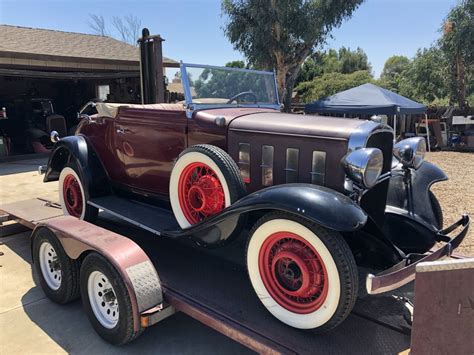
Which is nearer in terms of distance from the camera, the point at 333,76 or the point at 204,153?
the point at 204,153

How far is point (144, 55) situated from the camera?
16.6 ft

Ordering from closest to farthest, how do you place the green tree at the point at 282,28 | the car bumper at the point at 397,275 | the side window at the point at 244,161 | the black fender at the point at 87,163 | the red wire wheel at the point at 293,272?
the car bumper at the point at 397,275
the red wire wheel at the point at 293,272
the side window at the point at 244,161
the black fender at the point at 87,163
the green tree at the point at 282,28

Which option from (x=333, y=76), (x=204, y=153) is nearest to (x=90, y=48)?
(x=204, y=153)

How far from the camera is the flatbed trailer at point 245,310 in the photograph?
6.83 feet

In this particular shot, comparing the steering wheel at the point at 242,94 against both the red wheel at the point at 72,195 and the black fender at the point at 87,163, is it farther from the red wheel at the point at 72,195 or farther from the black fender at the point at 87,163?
the red wheel at the point at 72,195

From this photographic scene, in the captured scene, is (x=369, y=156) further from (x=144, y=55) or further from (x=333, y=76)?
(x=333, y=76)

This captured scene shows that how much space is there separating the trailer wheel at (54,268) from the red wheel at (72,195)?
89 cm

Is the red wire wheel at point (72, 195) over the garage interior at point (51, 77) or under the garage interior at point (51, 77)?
under

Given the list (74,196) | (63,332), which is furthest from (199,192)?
(74,196)

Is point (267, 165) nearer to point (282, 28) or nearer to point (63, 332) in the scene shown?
point (63, 332)

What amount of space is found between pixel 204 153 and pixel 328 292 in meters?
1.27

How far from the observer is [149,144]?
3.61 meters

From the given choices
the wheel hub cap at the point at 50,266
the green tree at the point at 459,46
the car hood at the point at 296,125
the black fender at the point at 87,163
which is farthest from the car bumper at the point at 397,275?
the green tree at the point at 459,46

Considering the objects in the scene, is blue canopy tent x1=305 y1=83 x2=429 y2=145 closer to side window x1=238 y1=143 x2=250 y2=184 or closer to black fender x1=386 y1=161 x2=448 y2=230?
black fender x1=386 y1=161 x2=448 y2=230
